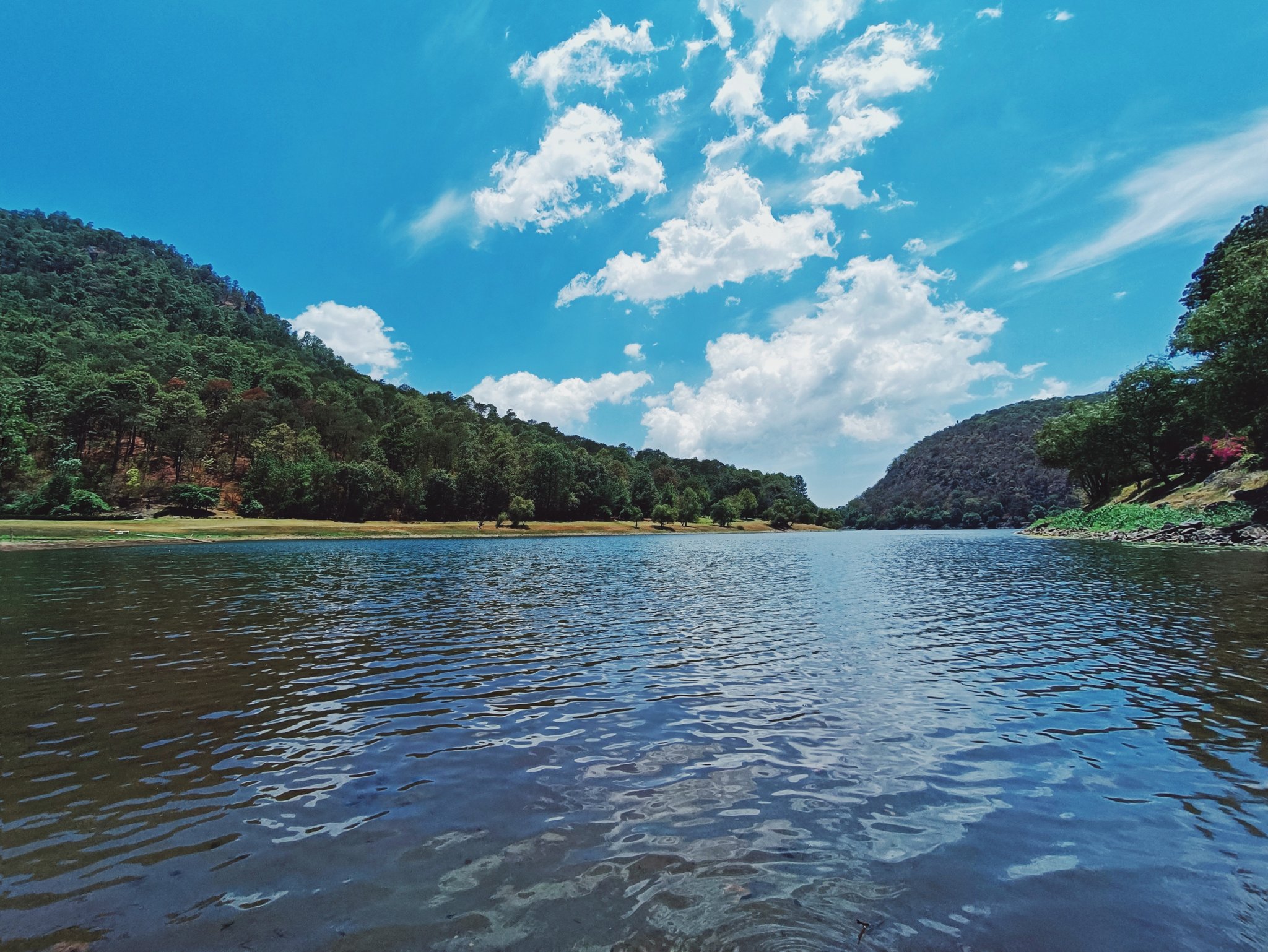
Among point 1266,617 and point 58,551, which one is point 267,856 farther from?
Result: point 58,551

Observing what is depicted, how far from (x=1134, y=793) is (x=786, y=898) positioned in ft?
20.2

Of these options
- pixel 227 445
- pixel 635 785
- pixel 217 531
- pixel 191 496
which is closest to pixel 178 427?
pixel 227 445

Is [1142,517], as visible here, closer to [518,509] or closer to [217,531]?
[518,509]

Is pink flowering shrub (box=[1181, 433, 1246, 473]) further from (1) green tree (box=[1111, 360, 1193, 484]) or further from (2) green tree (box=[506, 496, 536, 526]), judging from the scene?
(2) green tree (box=[506, 496, 536, 526])

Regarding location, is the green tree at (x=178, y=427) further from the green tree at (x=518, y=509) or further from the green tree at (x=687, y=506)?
the green tree at (x=687, y=506)

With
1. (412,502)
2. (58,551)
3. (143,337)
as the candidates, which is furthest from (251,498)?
(143,337)

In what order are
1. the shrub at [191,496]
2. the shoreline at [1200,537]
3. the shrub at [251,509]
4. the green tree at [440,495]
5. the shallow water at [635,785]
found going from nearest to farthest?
the shallow water at [635,785], the shoreline at [1200,537], the shrub at [191,496], the shrub at [251,509], the green tree at [440,495]

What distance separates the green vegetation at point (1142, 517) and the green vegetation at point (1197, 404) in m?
5.28

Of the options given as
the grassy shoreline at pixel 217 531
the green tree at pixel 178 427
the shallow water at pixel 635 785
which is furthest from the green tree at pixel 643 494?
the shallow water at pixel 635 785

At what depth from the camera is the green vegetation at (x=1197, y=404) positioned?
156 feet

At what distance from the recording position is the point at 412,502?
132000 millimetres

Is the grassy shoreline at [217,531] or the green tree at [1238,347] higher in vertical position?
the green tree at [1238,347]

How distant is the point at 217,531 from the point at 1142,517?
413 feet

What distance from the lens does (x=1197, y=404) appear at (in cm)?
5772
